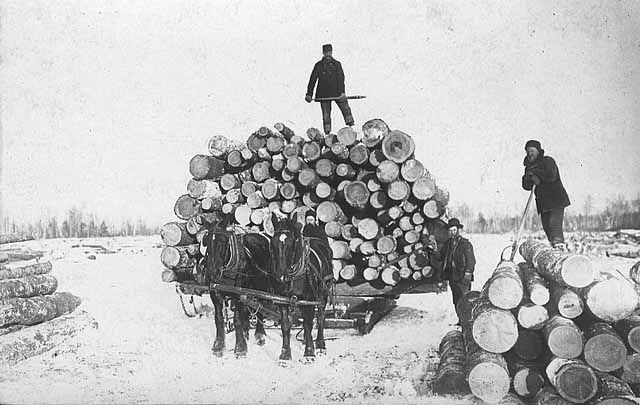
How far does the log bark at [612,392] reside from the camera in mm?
4871

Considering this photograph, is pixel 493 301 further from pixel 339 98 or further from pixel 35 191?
pixel 35 191

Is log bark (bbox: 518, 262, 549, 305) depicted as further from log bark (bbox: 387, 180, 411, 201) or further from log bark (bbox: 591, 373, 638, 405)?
log bark (bbox: 387, 180, 411, 201)

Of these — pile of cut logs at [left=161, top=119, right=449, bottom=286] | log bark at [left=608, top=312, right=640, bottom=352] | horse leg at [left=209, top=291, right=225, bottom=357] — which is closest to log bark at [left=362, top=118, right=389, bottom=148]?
pile of cut logs at [left=161, top=119, right=449, bottom=286]

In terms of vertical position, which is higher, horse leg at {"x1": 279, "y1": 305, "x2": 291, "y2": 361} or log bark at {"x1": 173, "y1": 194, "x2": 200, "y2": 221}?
log bark at {"x1": 173, "y1": 194, "x2": 200, "y2": 221}

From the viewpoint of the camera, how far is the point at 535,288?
5145 millimetres

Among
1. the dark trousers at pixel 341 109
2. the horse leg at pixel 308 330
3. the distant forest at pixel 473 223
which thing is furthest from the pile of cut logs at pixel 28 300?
the dark trousers at pixel 341 109

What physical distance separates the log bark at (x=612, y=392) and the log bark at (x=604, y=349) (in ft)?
0.26

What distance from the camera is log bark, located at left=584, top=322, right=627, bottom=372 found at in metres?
4.88

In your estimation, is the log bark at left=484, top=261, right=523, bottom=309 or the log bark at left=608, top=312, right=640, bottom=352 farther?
the log bark at left=484, top=261, right=523, bottom=309

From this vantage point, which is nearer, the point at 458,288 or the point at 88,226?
the point at 458,288

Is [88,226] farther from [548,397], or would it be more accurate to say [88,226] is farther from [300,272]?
[548,397]

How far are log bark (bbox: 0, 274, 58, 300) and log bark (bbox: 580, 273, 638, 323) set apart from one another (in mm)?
5433

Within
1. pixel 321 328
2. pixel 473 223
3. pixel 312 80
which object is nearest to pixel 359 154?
pixel 312 80

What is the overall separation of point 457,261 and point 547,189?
1035 mm
